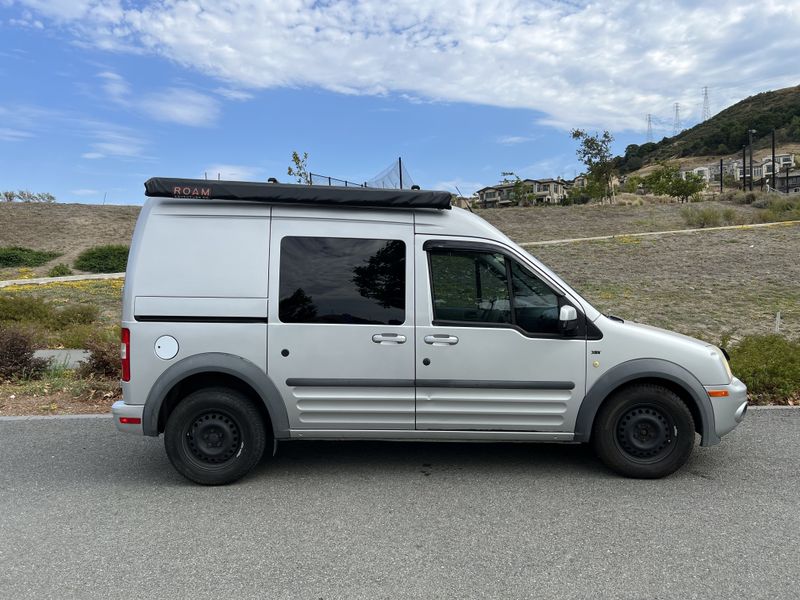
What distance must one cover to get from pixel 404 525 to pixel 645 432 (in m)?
2.07

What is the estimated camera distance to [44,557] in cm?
358

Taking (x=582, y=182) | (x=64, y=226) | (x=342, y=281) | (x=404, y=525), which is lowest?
(x=404, y=525)

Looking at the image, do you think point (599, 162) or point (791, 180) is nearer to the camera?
point (599, 162)

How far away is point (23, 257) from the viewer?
102ft

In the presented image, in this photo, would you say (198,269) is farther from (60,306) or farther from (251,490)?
(60,306)

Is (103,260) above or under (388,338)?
above

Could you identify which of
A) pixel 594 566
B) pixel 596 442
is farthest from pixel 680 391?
pixel 594 566

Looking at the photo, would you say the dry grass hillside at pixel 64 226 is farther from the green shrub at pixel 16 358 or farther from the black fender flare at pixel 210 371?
the black fender flare at pixel 210 371

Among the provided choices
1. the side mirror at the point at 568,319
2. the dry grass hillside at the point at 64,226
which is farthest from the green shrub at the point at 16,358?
the dry grass hillside at the point at 64,226

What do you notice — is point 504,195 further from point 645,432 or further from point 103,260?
point 645,432

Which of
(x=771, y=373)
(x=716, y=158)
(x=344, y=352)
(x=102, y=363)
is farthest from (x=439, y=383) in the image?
(x=716, y=158)

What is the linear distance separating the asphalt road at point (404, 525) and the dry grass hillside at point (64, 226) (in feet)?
97.1

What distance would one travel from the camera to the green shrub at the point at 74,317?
515 inches

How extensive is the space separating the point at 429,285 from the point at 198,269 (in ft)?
5.80
